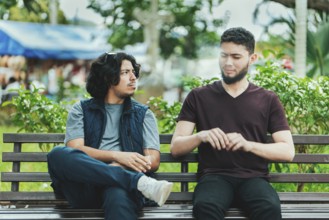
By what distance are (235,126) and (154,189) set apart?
2.43ft

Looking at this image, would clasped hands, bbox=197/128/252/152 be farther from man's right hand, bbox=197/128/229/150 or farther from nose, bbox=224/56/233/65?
nose, bbox=224/56/233/65

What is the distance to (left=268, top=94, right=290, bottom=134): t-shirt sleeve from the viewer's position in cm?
433

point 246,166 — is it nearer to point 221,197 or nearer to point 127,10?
point 221,197

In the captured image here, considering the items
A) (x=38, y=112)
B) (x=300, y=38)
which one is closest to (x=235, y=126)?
(x=38, y=112)

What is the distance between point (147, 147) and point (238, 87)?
0.73 meters

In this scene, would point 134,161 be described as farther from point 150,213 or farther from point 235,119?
point 235,119

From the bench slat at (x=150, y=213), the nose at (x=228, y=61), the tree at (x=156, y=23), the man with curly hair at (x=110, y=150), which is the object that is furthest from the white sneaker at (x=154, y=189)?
the tree at (x=156, y=23)

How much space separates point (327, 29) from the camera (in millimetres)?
9844

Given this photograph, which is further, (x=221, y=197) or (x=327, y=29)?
(x=327, y=29)

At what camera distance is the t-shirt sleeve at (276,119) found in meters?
4.33

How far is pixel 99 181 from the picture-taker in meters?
4.01

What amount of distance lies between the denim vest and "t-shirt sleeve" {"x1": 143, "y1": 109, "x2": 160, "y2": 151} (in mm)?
28

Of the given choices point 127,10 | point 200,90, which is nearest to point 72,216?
point 200,90

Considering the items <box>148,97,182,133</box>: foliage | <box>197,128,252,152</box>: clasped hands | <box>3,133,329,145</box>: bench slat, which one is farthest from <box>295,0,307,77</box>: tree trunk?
<box>197,128,252,152</box>: clasped hands
